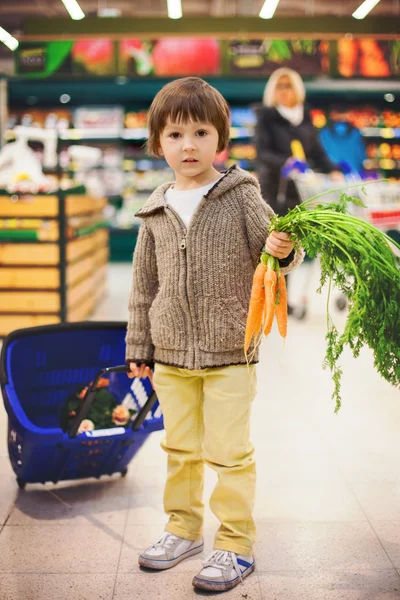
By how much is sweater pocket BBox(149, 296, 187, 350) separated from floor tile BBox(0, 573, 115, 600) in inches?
26.3

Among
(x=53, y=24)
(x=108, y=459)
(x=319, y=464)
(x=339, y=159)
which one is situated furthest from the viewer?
(x=339, y=159)

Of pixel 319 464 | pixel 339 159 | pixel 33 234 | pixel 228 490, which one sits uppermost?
pixel 339 159

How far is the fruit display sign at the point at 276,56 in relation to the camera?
11.1 metres

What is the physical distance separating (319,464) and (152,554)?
1059 millimetres

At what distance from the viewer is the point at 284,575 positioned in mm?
2152

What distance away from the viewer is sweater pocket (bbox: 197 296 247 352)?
209cm

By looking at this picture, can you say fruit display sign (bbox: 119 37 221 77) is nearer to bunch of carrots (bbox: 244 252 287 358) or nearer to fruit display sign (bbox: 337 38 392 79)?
fruit display sign (bbox: 337 38 392 79)

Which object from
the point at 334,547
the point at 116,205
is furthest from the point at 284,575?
the point at 116,205

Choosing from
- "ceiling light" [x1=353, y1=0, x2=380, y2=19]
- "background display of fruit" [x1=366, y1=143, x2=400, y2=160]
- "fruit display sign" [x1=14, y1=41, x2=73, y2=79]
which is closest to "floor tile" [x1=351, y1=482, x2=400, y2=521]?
"ceiling light" [x1=353, y1=0, x2=380, y2=19]

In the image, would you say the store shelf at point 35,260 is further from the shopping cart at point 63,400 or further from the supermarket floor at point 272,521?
the shopping cart at point 63,400

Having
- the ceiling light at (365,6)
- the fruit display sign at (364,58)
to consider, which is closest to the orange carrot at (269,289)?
the ceiling light at (365,6)

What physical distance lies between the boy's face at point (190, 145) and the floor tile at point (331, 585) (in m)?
1.15

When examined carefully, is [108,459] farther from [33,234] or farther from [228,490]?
[33,234]

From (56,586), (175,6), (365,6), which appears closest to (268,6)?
(175,6)
